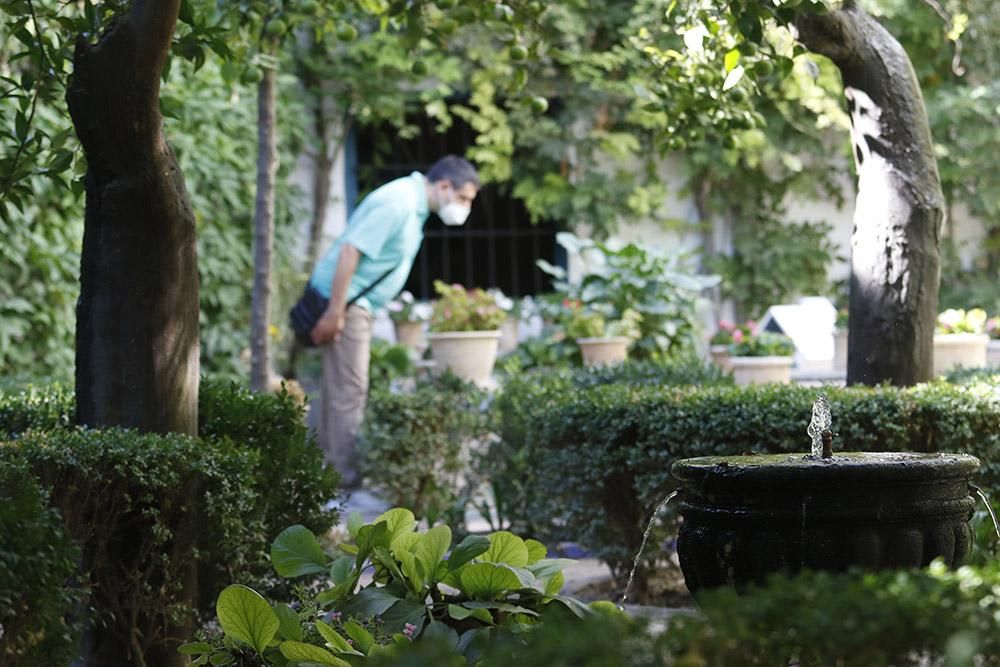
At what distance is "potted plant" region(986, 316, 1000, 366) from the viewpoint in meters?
10.1

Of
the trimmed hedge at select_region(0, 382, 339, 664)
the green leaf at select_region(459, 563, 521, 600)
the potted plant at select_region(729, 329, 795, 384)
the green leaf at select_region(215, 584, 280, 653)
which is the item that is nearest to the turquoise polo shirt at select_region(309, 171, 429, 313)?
the potted plant at select_region(729, 329, 795, 384)

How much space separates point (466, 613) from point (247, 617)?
59cm

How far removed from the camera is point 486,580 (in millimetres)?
3773

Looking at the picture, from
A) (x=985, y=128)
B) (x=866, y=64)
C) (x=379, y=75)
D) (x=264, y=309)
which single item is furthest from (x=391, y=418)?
(x=985, y=128)

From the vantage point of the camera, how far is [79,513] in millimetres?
3754

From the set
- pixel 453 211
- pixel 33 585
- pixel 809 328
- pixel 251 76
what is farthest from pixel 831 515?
pixel 809 328

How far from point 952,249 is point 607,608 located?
38.3 ft

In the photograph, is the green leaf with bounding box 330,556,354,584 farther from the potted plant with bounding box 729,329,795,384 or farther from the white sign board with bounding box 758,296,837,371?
the white sign board with bounding box 758,296,837,371

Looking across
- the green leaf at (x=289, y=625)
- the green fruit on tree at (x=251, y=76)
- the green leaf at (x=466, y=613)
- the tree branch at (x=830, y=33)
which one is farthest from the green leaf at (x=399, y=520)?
the tree branch at (x=830, y=33)

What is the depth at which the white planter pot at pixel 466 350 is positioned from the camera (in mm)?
10000

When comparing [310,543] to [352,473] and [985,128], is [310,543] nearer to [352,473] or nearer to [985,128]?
[352,473]

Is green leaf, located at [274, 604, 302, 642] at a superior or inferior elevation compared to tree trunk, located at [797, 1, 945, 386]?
inferior

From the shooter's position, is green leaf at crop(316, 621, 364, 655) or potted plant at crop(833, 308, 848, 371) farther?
potted plant at crop(833, 308, 848, 371)

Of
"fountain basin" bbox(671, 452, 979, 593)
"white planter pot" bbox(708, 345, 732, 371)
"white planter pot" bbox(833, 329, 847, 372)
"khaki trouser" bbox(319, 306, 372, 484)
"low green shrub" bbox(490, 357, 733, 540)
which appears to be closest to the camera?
"fountain basin" bbox(671, 452, 979, 593)
